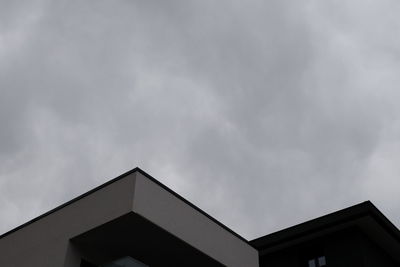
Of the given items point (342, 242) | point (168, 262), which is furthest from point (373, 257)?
point (168, 262)

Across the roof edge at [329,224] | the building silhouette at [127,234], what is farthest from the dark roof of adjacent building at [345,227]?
the building silhouette at [127,234]

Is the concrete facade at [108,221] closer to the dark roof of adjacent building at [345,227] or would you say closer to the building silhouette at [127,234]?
the building silhouette at [127,234]

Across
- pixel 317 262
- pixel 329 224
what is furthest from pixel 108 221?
pixel 317 262

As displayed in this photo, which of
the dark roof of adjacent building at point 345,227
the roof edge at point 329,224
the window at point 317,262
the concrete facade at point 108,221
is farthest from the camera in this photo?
the window at point 317,262

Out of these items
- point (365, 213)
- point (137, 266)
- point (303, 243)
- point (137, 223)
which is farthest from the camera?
point (303, 243)

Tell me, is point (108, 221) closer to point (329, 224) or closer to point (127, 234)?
point (127, 234)

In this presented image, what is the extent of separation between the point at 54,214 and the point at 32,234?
801 mm

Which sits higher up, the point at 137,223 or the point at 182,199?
the point at 182,199

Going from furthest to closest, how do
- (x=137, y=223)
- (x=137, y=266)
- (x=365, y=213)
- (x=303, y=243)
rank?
(x=303, y=243) → (x=365, y=213) → (x=137, y=266) → (x=137, y=223)

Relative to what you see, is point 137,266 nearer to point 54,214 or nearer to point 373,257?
point 54,214

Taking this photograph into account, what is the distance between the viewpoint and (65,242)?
15.5m

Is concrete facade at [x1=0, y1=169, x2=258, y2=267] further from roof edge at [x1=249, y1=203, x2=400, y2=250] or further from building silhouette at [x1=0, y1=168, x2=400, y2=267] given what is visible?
roof edge at [x1=249, y1=203, x2=400, y2=250]

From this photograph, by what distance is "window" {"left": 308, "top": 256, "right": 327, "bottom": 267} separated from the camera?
72.4 feet

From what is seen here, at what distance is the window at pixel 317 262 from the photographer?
2205cm
